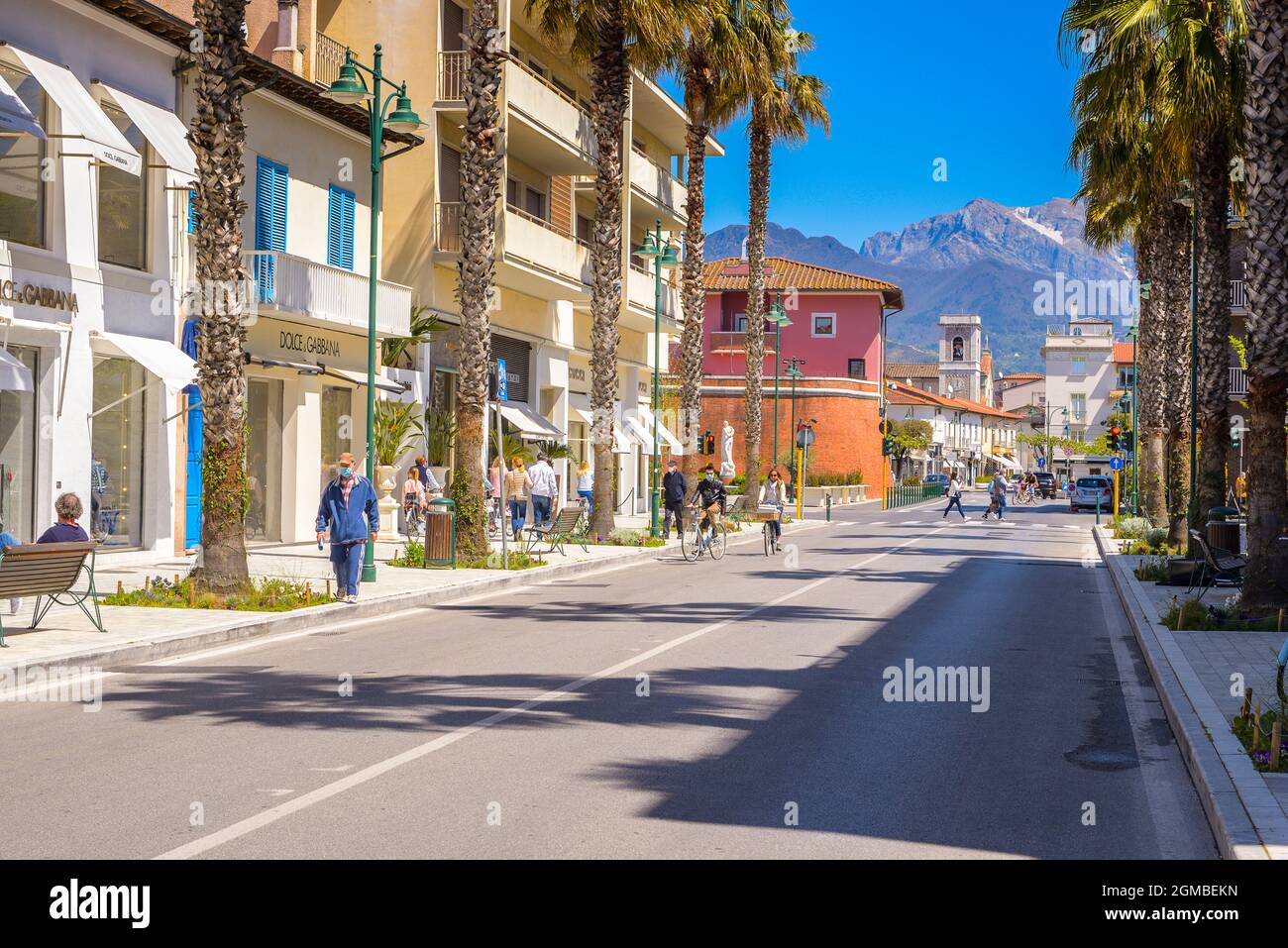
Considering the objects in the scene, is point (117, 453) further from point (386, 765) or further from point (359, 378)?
point (386, 765)

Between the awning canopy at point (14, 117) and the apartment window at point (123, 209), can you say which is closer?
the awning canopy at point (14, 117)

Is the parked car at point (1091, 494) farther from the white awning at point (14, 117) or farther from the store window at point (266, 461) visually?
the white awning at point (14, 117)

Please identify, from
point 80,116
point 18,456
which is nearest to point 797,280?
point 80,116

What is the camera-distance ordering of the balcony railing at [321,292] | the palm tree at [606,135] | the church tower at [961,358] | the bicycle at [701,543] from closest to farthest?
the balcony railing at [321,292] → the bicycle at [701,543] → the palm tree at [606,135] → the church tower at [961,358]

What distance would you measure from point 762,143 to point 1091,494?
3378 centimetres

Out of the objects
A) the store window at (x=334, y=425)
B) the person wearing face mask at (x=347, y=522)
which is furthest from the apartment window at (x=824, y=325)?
the person wearing face mask at (x=347, y=522)

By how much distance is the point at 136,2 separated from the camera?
20.6 meters

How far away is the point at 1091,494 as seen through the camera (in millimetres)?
68688

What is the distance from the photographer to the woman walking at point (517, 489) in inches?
1296

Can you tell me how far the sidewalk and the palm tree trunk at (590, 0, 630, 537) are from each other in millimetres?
4935

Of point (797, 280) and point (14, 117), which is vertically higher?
point (797, 280)

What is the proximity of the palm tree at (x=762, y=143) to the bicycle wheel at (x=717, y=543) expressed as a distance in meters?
12.9
